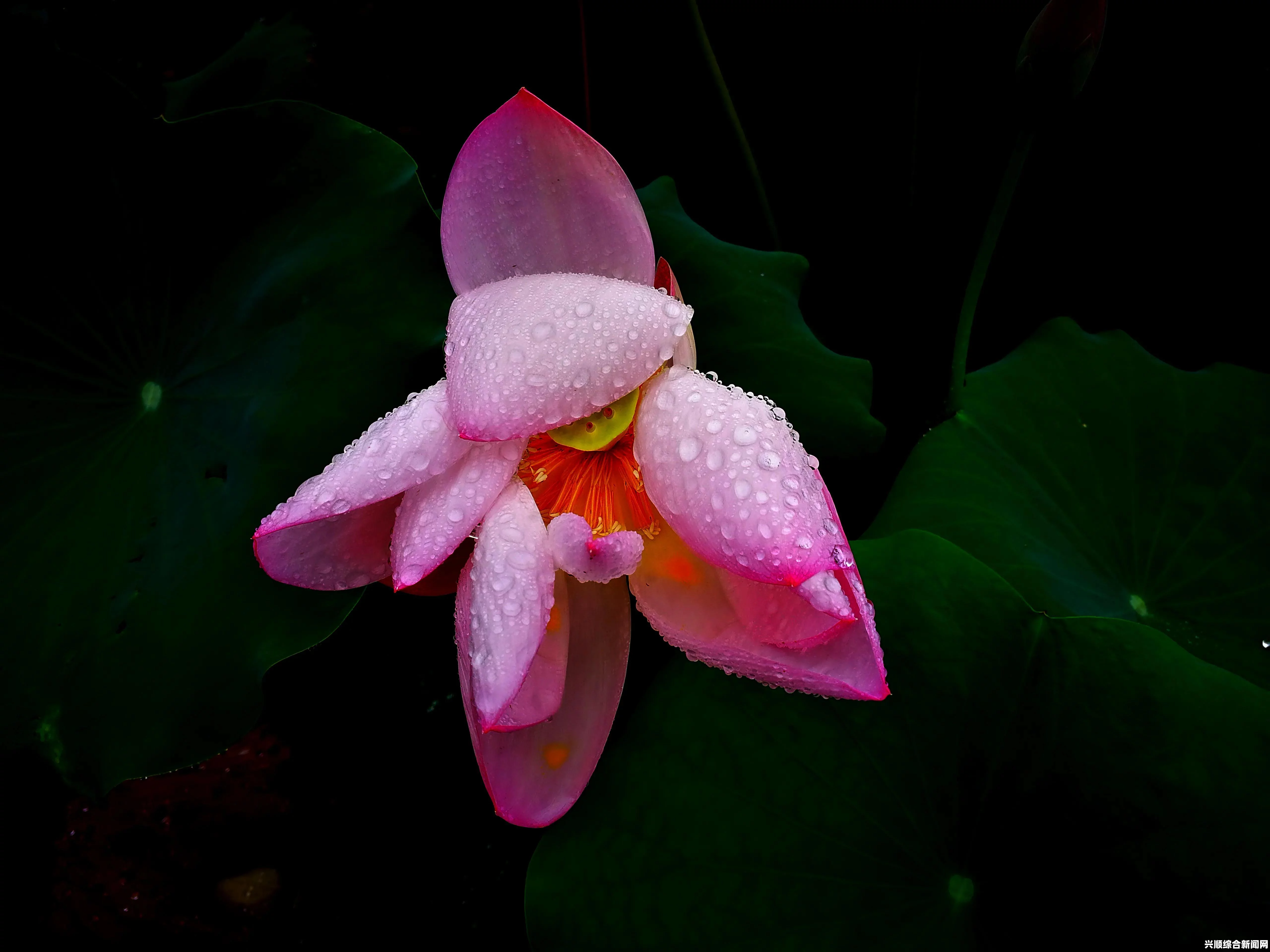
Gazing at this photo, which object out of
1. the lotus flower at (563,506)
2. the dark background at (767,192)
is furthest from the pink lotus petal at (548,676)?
the dark background at (767,192)

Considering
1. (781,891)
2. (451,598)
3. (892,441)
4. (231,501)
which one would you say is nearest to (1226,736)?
(781,891)

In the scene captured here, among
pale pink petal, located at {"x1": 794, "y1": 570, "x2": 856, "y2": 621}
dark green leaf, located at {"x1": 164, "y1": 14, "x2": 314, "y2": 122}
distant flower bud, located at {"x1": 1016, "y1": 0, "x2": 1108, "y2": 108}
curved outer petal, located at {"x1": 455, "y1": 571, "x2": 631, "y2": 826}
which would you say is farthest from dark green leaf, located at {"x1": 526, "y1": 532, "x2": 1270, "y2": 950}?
dark green leaf, located at {"x1": 164, "y1": 14, "x2": 314, "y2": 122}

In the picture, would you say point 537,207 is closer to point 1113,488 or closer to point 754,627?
point 754,627

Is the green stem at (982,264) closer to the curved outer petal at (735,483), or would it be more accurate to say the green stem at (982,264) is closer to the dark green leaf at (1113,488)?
the dark green leaf at (1113,488)

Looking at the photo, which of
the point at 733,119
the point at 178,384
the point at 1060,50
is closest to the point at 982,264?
the point at 1060,50

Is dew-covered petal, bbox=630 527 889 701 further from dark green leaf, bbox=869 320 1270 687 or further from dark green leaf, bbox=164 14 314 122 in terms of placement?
dark green leaf, bbox=164 14 314 122

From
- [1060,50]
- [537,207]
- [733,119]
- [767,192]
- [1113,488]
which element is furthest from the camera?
[767,192]

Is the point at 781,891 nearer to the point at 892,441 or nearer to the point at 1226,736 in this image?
the point at 1226,736
